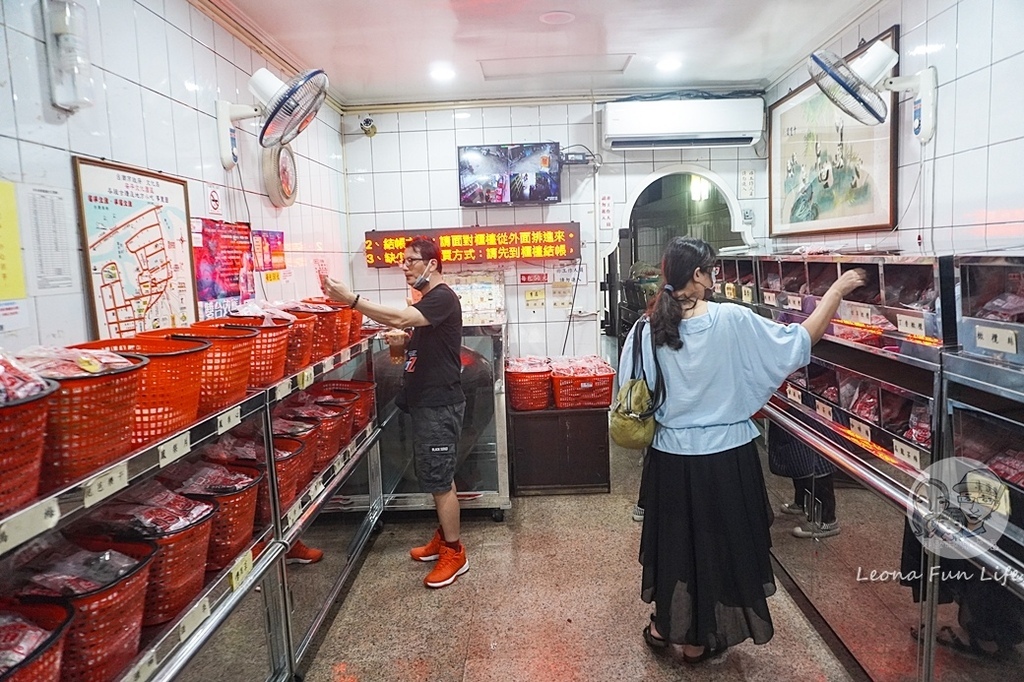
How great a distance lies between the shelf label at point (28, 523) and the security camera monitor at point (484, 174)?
154 inches

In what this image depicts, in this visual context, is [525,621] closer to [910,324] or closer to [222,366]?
[222,366]

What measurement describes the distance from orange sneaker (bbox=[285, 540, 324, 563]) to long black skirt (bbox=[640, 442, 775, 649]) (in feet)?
4.87

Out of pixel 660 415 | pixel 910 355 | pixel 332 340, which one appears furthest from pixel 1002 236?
pixel 332 340

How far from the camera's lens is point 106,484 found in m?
1.21

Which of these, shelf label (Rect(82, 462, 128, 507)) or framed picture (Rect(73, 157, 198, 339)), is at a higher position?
framed picture (Rect(73, 157, 198, 339))

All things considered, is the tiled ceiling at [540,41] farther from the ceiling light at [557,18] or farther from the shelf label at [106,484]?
the shelf label at [106,484]

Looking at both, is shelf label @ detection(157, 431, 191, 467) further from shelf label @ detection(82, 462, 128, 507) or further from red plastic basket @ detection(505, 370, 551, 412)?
red plastic basket @ detection(505, 370, 551, 412)

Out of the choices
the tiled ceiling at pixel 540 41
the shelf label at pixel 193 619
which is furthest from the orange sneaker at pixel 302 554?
the tiled ceiling at pixel 540 41

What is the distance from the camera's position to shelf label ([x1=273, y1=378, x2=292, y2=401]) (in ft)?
6.75

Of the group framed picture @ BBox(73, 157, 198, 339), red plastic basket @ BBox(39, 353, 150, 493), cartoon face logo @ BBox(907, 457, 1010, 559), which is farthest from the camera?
framed picture @ BBox(73, 157, 198, 339)

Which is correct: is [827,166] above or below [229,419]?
above

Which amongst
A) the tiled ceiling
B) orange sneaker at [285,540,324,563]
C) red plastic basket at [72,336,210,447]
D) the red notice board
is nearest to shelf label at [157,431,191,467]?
red plastic basket at [72,336,210,447]

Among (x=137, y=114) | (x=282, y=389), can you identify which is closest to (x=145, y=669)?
(x=282, y=389)

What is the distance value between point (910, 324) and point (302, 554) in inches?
96.7
